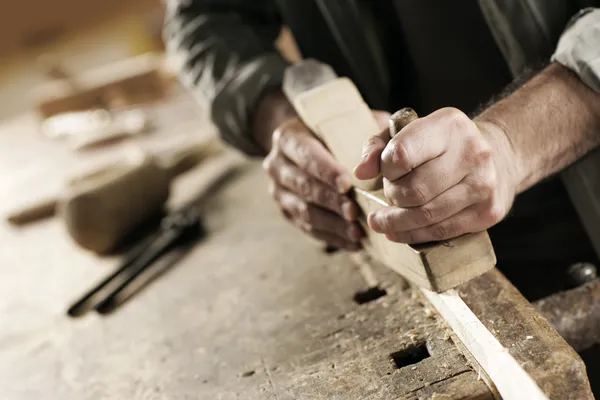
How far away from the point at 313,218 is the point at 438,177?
0.35m

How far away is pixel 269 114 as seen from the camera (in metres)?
1.12

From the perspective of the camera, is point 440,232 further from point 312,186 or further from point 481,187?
point 312,186

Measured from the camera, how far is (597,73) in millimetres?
740

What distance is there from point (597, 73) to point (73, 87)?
2.44m

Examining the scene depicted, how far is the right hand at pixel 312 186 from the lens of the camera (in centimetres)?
84

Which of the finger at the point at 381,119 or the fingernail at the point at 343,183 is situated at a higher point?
the finger at the point at 381,119

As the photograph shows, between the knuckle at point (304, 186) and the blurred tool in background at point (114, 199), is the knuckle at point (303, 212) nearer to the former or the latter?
the knuckle at point (304, 186)

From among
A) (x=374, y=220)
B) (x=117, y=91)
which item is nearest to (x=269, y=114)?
(x=374, y=220)

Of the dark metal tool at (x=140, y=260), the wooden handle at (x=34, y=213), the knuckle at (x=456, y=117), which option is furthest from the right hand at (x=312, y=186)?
the wooden handle at (x=34, y=213)

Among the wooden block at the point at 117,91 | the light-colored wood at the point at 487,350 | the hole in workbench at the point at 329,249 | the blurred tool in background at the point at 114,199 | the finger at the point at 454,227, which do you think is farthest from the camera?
the wooden block at the point at 117,91

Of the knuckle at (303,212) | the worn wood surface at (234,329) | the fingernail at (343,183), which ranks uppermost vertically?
the fingernail at (343,183)

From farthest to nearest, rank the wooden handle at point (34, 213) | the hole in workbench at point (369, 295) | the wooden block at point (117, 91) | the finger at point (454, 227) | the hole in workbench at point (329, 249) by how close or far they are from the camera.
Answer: the wooden block at point (117, 91) → the wooden handle at point (34, 213) → the hole in workbench at point (329, 249) → the hole in workbench at point (369, 295) → the finger at point (454, 227)

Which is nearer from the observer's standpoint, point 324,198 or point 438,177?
point 438,177

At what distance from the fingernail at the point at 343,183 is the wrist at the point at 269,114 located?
0.28 meters
